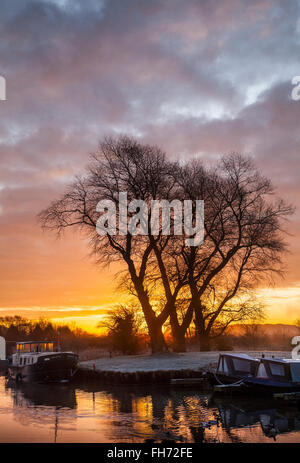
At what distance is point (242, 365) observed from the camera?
95.0ft

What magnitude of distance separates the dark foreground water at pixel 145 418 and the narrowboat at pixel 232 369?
1.42 meters

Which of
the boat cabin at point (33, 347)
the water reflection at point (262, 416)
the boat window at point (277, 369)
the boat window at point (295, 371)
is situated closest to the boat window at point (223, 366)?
the boat window at point (277, 369)

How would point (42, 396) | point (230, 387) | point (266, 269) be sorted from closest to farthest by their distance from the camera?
point (230, 387) → point (42, 396) → point (266, 269)

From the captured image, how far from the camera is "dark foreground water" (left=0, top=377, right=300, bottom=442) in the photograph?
16875 mm

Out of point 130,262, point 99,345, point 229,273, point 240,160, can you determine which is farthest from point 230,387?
point 99,345

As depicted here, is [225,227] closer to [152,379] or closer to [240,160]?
[240,160]

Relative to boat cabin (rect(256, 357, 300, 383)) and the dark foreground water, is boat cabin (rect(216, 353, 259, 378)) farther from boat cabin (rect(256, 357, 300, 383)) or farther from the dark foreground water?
the dark foreground water

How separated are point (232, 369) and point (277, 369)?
2976 millimetres

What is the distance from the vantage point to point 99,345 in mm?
103062

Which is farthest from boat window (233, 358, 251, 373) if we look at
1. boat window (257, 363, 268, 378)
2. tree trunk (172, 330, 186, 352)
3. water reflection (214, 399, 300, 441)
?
tree trunk (172, 330, 186, 352)

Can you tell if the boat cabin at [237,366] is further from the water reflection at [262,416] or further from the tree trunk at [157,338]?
the tree trunk at [157,338]

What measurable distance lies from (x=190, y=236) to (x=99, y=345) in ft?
225

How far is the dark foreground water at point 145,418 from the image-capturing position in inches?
664

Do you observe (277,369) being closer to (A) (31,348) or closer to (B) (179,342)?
(B) (179,342)
